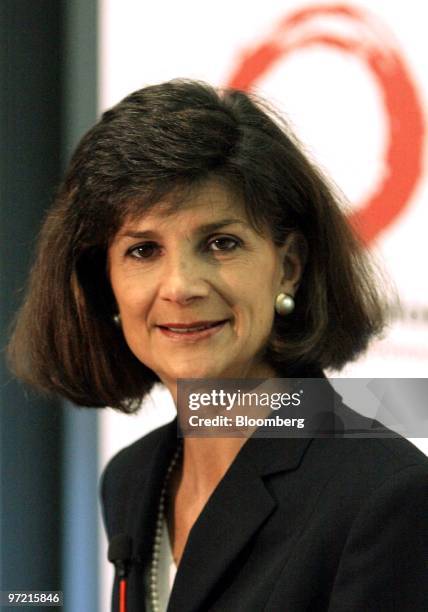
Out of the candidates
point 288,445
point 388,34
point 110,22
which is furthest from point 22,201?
point 288,445

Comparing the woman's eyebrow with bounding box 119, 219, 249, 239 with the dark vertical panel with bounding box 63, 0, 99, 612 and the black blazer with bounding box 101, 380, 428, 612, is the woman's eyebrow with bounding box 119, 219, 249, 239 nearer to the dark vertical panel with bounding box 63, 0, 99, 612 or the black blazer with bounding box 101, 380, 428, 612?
the black blazer with bounding box 101, 380, 428, 612

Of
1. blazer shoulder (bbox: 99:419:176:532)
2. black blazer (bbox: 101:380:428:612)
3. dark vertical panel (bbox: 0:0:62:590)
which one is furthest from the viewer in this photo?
dark vertical panel (bbox: 0:0:62:590)

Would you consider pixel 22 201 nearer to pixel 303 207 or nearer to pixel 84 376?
pixel 84 376

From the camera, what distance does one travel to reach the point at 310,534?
0.98m

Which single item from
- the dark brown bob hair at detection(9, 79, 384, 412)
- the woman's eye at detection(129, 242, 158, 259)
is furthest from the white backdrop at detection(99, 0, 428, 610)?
the woman's eye at detection(129, 242, 158, 259)

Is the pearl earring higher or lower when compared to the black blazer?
higher

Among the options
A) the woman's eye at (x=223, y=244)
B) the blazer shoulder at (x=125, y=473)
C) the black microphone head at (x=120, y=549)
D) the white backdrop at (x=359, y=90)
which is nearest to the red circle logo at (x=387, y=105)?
the white backdrop at (x=359, y=90)

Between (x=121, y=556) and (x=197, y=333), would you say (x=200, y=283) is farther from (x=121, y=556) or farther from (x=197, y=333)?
(x=121, y=556)

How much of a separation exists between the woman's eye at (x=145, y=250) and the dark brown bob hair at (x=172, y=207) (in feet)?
0.13

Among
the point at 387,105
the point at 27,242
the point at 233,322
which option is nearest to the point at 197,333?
the point at 233,322

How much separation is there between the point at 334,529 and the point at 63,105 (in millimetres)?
1208

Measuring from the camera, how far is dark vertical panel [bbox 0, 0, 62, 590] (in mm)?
1846

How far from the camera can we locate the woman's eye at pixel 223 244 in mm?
1093

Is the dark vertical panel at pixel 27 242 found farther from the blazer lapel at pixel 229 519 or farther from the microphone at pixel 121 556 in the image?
the blazer lapel at pixel 229 519
